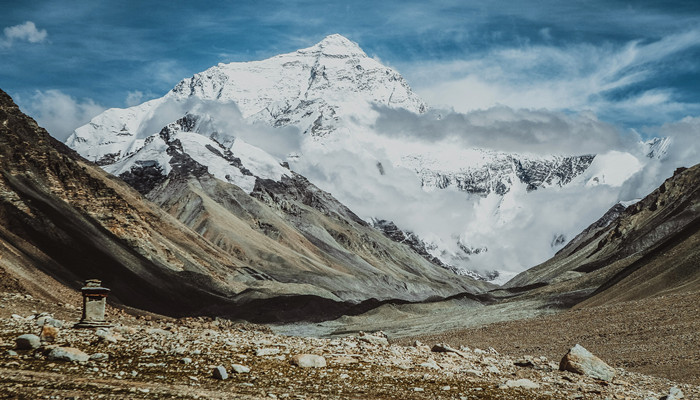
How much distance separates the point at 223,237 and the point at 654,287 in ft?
453

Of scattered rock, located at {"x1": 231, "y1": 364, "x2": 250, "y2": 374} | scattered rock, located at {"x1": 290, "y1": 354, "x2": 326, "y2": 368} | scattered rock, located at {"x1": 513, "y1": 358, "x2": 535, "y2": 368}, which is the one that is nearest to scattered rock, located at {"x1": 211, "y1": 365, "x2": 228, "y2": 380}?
scattered rock, located at {"x1": 231, "y1": 364, "x2": 250, "y2": 374}

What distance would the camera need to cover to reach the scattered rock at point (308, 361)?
72.0 feet

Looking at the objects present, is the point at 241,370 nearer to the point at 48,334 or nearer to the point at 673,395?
the point at 48,334

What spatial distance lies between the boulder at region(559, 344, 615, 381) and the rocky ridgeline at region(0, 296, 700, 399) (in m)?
0.30

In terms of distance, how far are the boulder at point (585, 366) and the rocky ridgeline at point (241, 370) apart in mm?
298

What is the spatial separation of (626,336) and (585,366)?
24903 mm

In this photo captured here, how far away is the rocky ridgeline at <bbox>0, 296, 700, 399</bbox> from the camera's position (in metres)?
18.4

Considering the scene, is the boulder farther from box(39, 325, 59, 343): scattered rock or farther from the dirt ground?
box(39, 325, 59, 343): scattered rock

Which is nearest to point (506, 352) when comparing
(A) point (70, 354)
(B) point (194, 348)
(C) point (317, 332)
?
(B) point (194, 348)

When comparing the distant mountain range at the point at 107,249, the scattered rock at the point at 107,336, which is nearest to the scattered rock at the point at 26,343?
the scattered rock at the point at 107,336

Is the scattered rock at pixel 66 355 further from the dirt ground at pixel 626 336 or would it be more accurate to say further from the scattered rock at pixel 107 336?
the dirt ground at pixel 626 336

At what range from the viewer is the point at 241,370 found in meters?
20.4

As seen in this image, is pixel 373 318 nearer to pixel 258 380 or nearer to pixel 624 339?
pixel 624 339

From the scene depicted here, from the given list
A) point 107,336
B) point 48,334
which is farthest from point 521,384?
point 48,334
